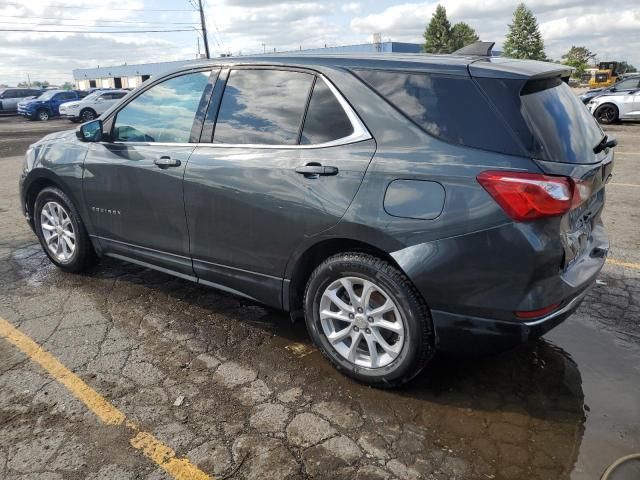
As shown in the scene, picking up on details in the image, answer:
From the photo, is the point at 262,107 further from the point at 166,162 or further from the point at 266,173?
the point at 166,162

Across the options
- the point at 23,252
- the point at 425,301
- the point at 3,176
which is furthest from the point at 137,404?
the point at 3,176

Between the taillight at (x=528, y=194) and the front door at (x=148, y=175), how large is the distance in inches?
77.4

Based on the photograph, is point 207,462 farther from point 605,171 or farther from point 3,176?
point 3,176

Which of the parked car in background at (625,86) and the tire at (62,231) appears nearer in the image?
the tire at (62,231)

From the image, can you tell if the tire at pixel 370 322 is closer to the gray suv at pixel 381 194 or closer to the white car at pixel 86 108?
the gray suv at pixel 381 194

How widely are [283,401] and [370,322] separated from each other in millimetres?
623

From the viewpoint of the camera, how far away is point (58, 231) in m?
4.57

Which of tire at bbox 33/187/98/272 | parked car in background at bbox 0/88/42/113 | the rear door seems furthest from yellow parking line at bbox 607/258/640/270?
parked car in background at bbox 0/88/42/113

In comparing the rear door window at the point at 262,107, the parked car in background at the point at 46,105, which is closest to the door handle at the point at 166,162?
the rear door window at the point at 262,107

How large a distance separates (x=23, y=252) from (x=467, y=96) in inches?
185

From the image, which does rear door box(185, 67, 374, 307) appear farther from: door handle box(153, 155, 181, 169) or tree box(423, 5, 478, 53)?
tree box(423, 5, 478, 53)

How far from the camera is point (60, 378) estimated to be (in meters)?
3.05

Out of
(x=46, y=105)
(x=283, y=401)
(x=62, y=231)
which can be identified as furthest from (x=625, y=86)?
(x=46, y=105)

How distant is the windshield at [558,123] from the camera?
2.46m
